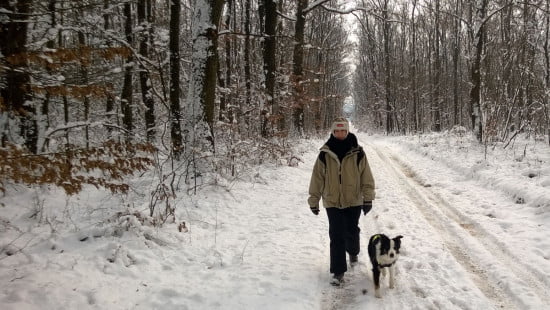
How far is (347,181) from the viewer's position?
4.79m

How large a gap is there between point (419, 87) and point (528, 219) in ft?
107

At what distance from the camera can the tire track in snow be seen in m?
4.49

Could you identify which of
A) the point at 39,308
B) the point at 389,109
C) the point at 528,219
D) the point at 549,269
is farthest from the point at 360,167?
the point at 389,109

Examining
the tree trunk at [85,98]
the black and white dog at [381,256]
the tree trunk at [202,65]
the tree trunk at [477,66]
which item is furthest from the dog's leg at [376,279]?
the tree trunk at [477,66]

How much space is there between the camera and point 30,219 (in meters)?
6.14

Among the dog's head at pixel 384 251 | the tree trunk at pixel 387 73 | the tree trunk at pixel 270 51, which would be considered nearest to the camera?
the dog's head at pixel 384 251

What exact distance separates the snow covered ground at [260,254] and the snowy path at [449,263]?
22 millimetres

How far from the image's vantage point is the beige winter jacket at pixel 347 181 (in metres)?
4.81

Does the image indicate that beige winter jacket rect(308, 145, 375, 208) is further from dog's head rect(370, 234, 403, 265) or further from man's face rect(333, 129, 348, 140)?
dog's head rect(370, 234, 403, 265)

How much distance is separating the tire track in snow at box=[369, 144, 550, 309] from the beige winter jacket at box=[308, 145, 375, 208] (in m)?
Answer: 1.81

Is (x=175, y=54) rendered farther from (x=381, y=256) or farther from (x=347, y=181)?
(x=381, y=256)

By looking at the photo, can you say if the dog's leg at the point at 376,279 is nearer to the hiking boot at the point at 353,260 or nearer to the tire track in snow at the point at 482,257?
the hiking boot at the point at 353,260

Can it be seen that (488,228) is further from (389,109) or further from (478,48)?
(389,109)

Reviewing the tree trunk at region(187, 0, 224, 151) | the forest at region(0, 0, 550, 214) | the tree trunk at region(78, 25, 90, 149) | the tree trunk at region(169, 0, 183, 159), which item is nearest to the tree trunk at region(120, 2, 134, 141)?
the forest at region(0, 0, 550, 214)
